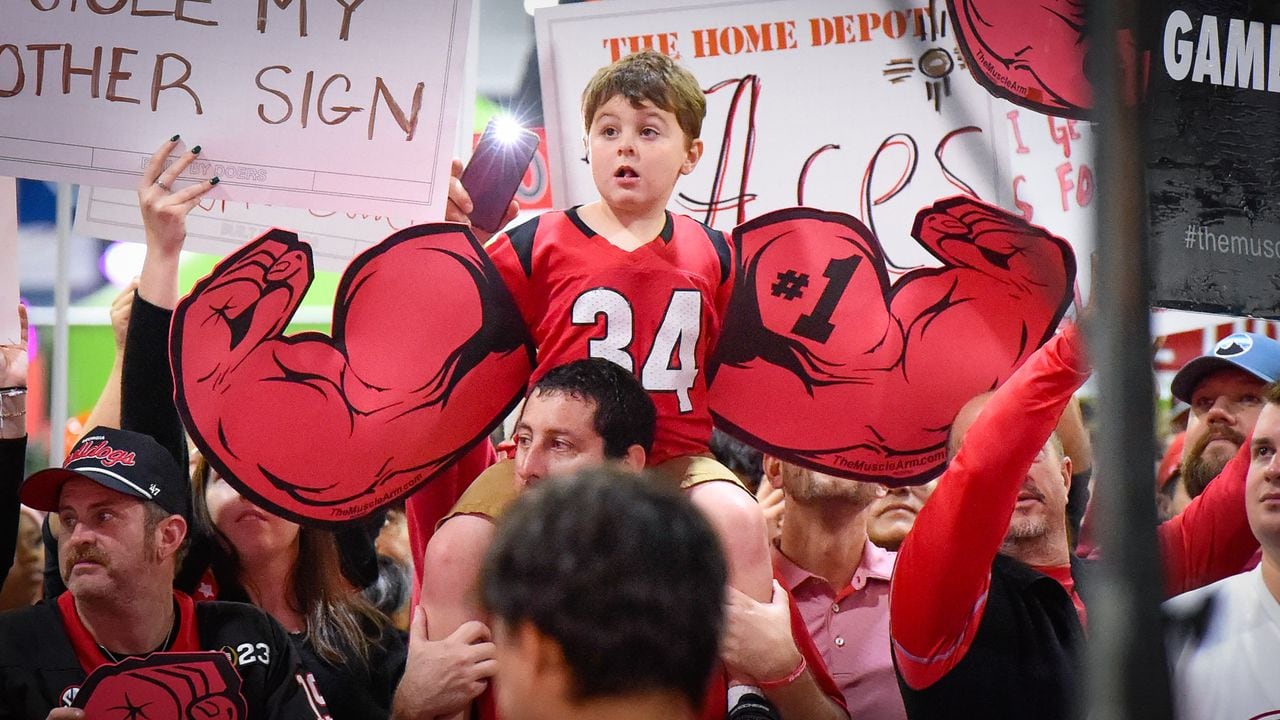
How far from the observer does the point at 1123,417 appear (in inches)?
24.1

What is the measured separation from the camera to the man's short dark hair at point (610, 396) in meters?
1.84

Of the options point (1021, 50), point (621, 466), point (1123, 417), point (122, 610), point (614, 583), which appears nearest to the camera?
point (1123, 417)

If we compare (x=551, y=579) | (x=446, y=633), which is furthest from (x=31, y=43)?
(x=551, y=579)

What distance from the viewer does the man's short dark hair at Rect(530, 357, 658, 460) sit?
1.84m

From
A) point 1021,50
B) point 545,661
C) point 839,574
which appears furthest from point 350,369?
point 1021,50

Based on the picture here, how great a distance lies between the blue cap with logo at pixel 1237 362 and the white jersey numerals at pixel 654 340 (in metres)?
1.07

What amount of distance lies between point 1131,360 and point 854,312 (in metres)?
1.62

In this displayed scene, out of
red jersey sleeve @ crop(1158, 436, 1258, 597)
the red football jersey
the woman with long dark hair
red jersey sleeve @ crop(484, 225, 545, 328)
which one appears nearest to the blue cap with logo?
red jersey sleeve @ crop(1158, 436, 1258, 597)

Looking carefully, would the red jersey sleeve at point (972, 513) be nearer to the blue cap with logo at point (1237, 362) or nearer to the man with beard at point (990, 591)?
A: the man with beard at point (990, 591)

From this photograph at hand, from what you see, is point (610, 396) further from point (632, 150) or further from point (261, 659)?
point (261, 659)

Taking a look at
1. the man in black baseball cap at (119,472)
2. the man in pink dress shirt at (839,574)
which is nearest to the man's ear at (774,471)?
the man in pink dress shirt at (839,574)

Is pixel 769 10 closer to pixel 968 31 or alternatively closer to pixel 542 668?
pixel 968 31

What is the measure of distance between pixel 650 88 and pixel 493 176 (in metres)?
0.39

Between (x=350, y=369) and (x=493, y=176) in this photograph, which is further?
(x=493, y=176)
